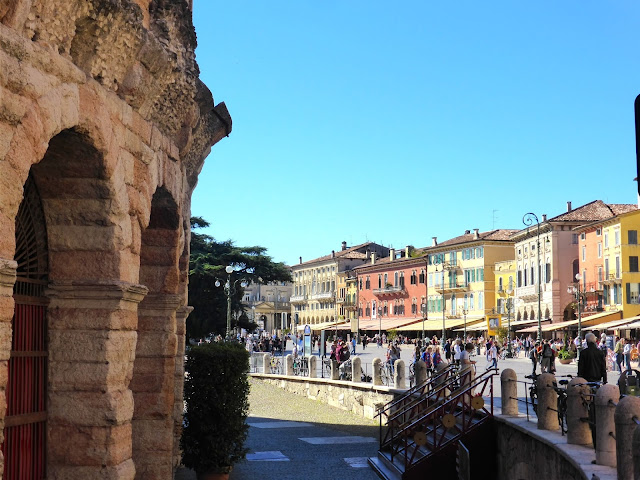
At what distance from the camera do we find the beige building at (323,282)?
11006 cm

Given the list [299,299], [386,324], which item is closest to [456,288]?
[386,324]

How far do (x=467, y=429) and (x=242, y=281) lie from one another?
1416 inches

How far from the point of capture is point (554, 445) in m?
11.3

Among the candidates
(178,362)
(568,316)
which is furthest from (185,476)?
(568,316)

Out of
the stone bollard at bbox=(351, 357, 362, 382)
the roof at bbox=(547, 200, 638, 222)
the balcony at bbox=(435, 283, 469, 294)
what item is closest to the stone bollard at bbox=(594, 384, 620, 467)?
the stone bollard at bbox=(351, 357, 362, 382)

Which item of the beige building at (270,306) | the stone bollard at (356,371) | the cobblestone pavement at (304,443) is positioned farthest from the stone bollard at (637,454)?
the beige building at (270,306)

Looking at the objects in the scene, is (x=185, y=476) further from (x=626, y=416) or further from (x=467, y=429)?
(x=626, y=416)

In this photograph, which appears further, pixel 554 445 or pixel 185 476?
pixel 185 476

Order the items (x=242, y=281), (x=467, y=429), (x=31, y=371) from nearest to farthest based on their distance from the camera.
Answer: (x=31, y=371) → (x=467, y=429) → (x=242, y=281)

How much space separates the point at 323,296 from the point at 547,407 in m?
100

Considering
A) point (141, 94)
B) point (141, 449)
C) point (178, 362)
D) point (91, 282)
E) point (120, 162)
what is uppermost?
point (141, 94)

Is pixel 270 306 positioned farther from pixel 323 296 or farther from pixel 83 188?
pixel 83 188

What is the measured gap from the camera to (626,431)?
8562 millimetres

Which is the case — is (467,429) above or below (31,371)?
below
